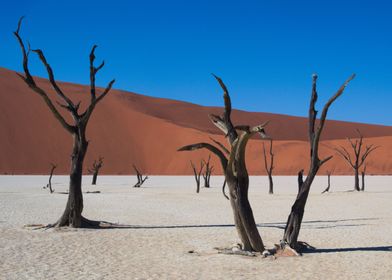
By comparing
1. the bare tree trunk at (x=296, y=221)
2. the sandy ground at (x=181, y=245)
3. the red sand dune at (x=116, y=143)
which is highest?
the red sand dune at (x=116, y=143)

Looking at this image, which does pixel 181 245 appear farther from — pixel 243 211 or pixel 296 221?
pixel 296 221

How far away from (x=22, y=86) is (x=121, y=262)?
3266 inches

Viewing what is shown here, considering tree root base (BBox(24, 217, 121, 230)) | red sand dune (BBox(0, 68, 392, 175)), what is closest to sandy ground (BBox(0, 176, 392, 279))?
tree root base (BBox(24, 217, 121, 230))

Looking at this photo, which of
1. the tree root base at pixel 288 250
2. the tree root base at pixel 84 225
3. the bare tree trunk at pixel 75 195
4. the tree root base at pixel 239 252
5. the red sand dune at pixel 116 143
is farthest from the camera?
the red sand dune at pixel 116 143

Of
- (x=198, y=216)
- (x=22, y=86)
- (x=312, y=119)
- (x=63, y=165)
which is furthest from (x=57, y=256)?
(x=22, y=86)

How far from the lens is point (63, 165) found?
68.2 metres

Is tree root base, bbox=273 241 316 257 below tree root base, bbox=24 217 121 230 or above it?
above

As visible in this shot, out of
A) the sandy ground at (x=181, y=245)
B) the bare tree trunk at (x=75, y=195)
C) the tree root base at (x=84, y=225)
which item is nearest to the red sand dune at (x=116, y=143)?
the sandy ground at (x=181, y=245)

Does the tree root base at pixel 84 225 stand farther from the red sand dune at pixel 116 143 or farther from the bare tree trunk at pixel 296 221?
the red sand dune at pixel 116 143

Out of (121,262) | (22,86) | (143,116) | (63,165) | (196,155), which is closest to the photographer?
(121,262)

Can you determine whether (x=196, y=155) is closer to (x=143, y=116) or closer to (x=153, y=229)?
(x=143, y=116)

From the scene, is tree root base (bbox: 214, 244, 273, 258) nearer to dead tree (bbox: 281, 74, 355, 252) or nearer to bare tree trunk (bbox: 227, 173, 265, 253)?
bare tree trunk (bbox: 227, 173, 265, 253)

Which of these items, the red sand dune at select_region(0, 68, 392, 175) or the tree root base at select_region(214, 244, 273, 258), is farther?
the red sand dune at select_region(0, 68, 392, 175)

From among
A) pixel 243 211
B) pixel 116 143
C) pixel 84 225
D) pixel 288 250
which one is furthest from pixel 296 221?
pixel 116 143
